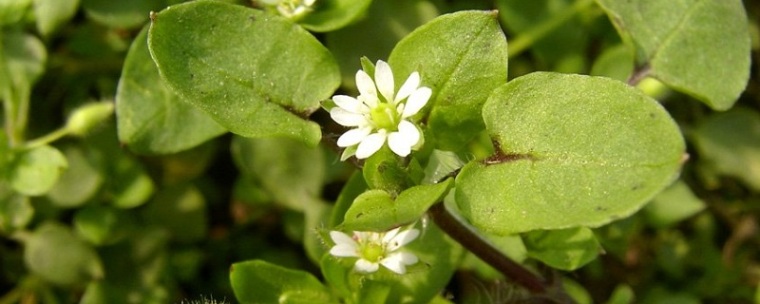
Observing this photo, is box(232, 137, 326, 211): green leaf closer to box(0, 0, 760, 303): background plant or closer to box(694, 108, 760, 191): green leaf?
box(0, 0, 760, 303): background plant

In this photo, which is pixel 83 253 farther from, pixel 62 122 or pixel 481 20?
pixel 481 20

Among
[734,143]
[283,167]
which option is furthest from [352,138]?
[734,143]

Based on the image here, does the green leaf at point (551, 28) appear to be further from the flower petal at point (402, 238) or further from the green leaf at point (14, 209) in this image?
the green leaf at point (14, 209)

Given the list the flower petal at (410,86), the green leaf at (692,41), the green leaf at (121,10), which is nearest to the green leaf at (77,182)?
the green leaf at (121,10)

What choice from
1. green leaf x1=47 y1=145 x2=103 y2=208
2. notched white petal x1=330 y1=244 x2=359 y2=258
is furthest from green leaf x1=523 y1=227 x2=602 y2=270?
green leaf x1=47 y1=145 x2=103 y2=208

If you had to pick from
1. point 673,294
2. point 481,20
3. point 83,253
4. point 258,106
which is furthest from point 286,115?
point 673,294

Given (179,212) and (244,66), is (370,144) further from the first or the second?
(179,212)
